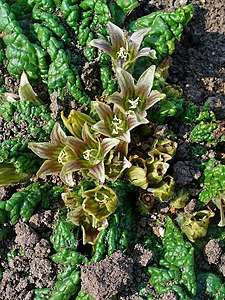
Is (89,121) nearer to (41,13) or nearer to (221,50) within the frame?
(41,13)

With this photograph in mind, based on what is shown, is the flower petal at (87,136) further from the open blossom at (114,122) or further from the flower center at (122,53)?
the flower center at (122,53)

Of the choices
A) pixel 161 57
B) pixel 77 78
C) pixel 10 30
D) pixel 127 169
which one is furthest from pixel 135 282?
pixel 10 30

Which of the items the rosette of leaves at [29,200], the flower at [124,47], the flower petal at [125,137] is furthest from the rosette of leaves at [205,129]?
the rosette of leaves at [29,200]

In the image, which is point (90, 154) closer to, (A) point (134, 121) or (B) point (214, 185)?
(A) point (134, 121)

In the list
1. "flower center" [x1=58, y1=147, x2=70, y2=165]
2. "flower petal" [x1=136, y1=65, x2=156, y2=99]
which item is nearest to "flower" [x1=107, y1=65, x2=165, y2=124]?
"flower petal" [x1=136, y1=65, x2=156, y2=99]

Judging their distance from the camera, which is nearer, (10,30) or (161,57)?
(10,30)
